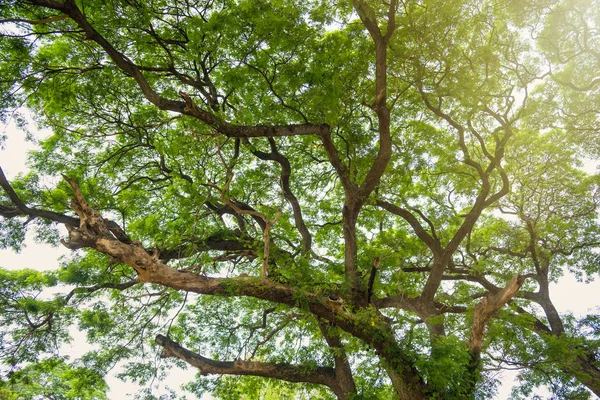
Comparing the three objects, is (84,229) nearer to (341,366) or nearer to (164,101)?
(164,101)

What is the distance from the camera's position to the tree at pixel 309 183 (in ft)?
21.2

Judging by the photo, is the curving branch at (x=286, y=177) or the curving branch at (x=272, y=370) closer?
the curving branch at (x=272, y=370)

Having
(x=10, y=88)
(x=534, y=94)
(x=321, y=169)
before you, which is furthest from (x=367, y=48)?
(x=10, y=88)

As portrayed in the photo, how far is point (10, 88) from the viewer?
22.3 feet

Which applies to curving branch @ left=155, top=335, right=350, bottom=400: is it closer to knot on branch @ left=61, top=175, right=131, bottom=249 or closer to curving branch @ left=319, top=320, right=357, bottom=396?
curving branch @ left=319, top=320, right=357, bottom=396

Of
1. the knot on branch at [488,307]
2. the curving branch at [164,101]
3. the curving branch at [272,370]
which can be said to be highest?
the curving branch at [164,101]

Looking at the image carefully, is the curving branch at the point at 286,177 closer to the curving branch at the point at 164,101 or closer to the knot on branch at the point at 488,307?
the curving branch at the point at 164,101

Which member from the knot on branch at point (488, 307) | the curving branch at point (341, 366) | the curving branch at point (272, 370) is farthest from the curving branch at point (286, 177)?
the knot on branch at point (488, 307)

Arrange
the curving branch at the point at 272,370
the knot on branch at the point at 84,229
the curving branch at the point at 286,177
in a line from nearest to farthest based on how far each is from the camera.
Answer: the knot on branch at the point at 84,229
the curving branch at the point at 272,370
the curving branch at the point at 286,177

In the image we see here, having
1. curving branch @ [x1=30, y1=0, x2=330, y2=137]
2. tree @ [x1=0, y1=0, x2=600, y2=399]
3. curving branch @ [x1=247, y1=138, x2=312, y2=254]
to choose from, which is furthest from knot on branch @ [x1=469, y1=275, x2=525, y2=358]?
curving branch @ [x1=30, y1=0, x2=330, y2=137]

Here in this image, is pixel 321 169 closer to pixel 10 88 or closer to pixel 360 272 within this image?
pixel 360 272

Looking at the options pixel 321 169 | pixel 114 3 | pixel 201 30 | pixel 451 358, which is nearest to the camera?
pixel 451 358

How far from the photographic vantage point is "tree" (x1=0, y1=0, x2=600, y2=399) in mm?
6465

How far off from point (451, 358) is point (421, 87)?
210 inches
